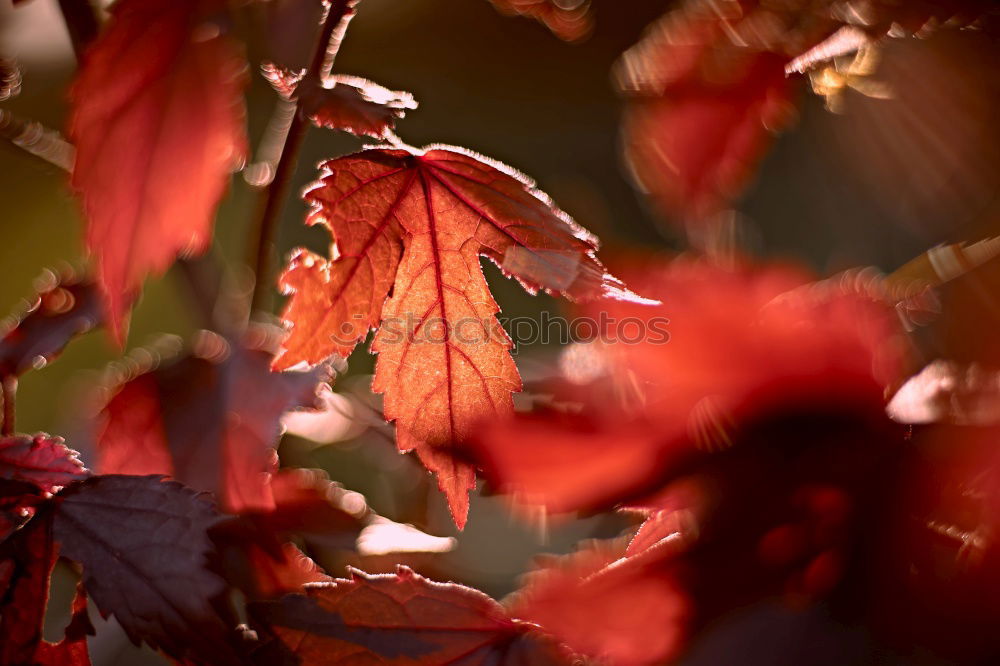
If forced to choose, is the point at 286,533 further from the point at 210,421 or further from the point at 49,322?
the point at 49,322

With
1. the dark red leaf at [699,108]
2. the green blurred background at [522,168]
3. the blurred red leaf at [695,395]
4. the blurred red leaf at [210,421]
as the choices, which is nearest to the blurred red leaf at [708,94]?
the dark red leaf at [699,108]

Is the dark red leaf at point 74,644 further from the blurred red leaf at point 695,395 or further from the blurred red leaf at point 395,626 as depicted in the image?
the blurred red leaf at point 695,395

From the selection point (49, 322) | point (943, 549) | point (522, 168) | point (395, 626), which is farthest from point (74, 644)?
point (522, 168)

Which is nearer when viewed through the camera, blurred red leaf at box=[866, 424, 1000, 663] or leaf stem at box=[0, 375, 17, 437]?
blurred red leaf at box=[866, 424, 1000, 663]

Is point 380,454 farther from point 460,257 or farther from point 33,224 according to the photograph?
point 33,224

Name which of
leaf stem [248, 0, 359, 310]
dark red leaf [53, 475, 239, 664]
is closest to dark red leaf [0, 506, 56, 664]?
dark red leaf [53, 475, 239, 664]

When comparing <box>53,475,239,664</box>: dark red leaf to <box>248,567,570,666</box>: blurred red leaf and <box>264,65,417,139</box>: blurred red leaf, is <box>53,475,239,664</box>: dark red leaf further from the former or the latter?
<box>264,65,417,139</box>: blurred red leaf
